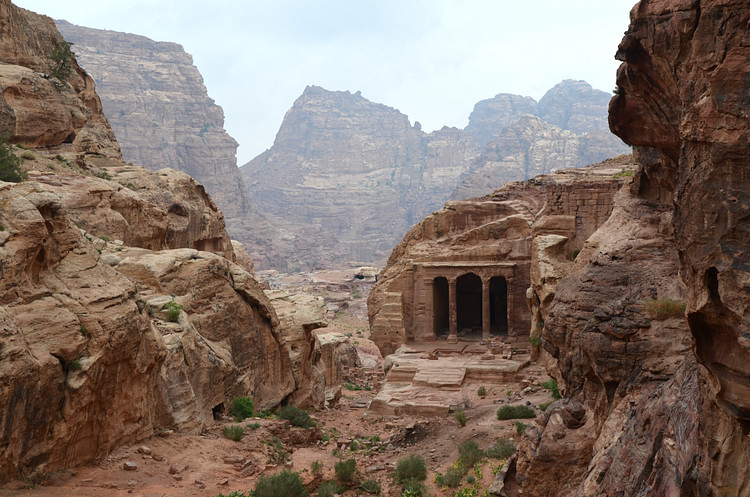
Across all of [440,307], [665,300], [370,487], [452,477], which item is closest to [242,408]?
[370,487]

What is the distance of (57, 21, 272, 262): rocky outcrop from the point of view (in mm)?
145750

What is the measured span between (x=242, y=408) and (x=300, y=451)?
266cm

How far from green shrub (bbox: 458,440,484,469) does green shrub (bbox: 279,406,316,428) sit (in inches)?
242

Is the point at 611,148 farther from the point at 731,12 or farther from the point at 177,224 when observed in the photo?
the point at 731,12

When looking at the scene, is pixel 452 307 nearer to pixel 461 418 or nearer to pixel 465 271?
pixel 465 271

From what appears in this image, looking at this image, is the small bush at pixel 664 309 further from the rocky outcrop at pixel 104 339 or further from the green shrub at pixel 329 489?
the rocky outcrop at pixel 104 339

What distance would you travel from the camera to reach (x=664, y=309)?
10.1 meters

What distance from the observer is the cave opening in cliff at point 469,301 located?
37.7 m

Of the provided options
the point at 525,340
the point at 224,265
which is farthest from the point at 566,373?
the point at 525,340

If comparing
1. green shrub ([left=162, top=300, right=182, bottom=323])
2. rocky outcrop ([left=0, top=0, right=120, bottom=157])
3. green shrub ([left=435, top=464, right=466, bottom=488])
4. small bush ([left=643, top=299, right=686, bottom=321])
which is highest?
rocky outcrop ([left=0, top=0, right=120, bottom=157])

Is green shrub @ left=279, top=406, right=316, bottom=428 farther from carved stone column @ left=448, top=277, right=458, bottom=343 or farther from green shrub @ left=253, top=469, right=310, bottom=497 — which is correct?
carved stone column @ left=448, top=277, right=458, bottom=343

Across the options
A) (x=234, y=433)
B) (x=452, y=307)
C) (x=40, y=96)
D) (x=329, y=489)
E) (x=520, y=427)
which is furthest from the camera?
(x=452, y=307)

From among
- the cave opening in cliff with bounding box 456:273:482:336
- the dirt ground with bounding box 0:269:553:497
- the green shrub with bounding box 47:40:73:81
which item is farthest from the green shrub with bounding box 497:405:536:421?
the green shrub with bounding box 47:40:73:81

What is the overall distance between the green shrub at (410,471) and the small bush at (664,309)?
8803mm
